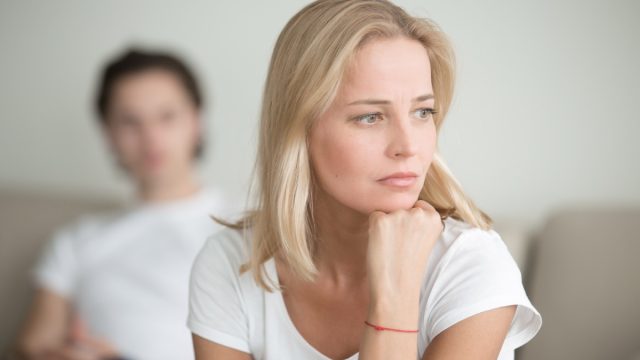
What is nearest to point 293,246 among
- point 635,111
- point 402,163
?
point 402,163

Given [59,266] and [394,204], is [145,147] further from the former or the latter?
[394,204]

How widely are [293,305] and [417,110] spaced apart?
31 centimetres

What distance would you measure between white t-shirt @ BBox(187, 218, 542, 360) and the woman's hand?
1.5 inches

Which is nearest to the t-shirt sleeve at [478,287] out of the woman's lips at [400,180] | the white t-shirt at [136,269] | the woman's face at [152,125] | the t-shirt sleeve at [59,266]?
the woman's lips at [400,180]

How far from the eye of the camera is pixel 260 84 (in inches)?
68.0

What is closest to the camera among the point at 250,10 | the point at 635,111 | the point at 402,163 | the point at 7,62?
the point at 402,163

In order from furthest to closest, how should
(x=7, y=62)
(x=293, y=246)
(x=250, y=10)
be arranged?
(x=7, y=62), (x=250, y=10), (x=293, y=246)

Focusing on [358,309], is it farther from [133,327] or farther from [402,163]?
[133,327]

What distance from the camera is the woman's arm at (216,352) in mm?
952

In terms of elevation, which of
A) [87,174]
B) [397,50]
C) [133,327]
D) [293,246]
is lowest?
[133,327]

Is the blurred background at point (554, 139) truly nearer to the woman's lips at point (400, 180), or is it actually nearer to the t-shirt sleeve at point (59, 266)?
the woman's lips at point (400, 180)

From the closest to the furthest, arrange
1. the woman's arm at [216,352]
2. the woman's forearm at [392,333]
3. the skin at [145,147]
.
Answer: the woman's forearm at [392,333], the woman's arm at [216,352], the skin at [145,147]

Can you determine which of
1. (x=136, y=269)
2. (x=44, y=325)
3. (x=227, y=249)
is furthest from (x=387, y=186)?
(x=44, y=325)

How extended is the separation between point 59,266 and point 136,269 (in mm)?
222
